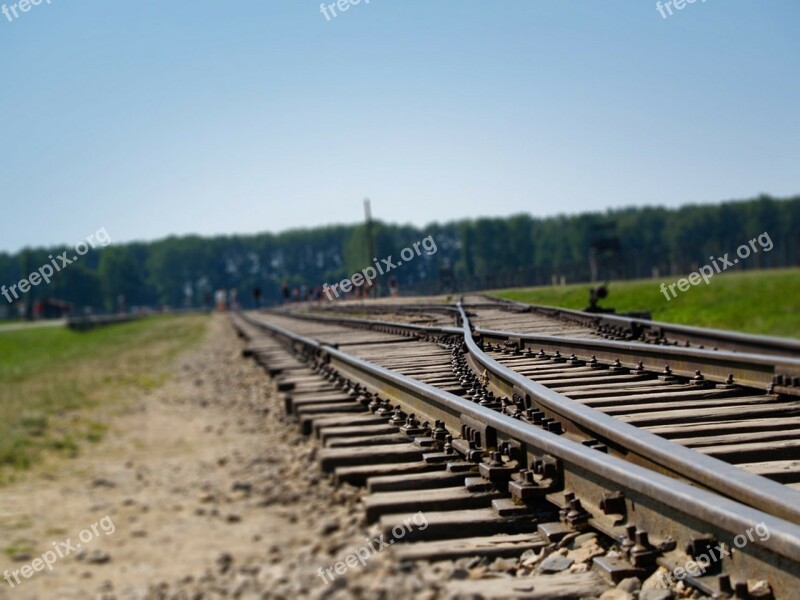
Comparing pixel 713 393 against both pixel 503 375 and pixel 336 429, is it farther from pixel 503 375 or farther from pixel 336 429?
pixel 336 429

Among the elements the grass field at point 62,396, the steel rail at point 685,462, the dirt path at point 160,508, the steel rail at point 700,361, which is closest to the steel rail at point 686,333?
the steel rail at point 700,361

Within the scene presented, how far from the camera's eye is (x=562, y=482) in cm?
375

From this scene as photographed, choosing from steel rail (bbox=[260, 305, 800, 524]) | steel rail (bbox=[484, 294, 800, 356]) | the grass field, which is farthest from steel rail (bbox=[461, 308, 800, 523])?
the grass field

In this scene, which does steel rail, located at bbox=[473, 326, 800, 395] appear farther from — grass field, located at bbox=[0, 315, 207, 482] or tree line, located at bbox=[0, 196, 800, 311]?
grass field, located at bbox=[0, 315, 207, 482]

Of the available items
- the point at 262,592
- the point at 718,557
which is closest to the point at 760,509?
the point at 718,557

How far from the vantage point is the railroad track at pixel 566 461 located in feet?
8.80

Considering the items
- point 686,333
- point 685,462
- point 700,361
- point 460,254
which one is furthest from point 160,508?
point 460,254

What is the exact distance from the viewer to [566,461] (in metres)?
3.66

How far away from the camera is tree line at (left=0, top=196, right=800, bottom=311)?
17.1 metres

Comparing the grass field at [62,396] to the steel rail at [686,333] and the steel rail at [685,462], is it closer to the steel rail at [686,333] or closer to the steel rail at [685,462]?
the steel rail at [686,333]

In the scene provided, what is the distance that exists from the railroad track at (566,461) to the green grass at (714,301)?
12.0 feet

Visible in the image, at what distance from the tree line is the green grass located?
3.05ft

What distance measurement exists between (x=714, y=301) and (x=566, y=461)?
10.1m

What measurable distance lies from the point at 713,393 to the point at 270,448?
3.95 m
